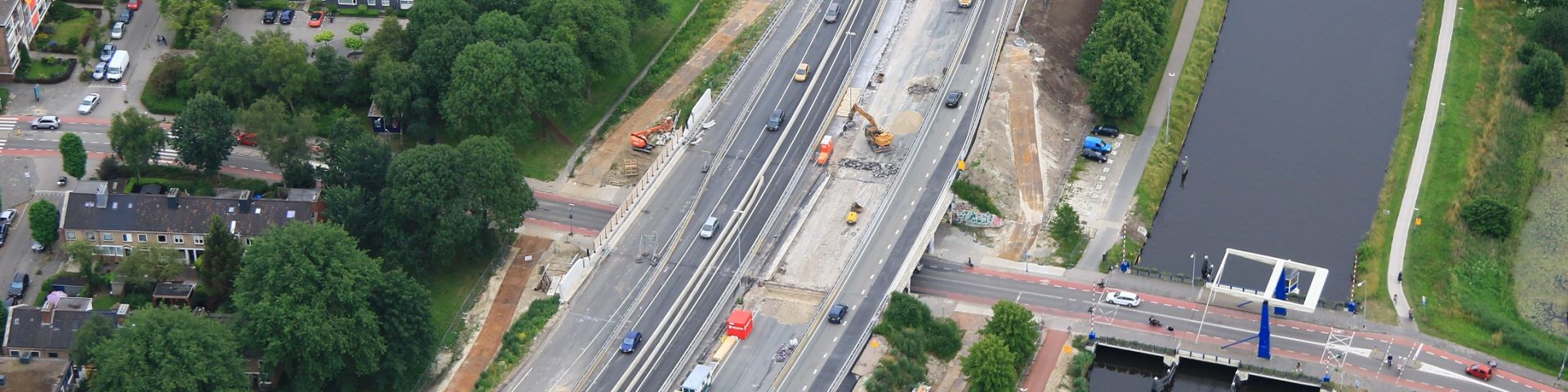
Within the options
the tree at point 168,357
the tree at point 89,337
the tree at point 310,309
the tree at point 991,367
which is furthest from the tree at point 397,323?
the tree at point 991,367

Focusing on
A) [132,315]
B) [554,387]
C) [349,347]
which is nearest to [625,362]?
[554,387]

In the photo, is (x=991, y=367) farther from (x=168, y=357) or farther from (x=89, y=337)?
(x=89, y=337)

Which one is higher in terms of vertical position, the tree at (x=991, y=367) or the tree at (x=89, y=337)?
the tree at (x=991, y=367)

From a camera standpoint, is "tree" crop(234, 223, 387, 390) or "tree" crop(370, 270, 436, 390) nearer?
"tree" crop(234, 223, 387, 390)

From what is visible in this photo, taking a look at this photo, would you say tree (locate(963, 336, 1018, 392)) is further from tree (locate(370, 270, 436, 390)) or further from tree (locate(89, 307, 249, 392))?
tree (locate(89, 307, 249, 392))

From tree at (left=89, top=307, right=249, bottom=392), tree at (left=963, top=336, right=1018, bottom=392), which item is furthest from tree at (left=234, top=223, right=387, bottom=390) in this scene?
tree at (left=963, top=336, right=1018, bottom=392)

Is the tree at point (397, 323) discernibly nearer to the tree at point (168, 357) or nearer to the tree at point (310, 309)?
the tree at point (310, 309)
